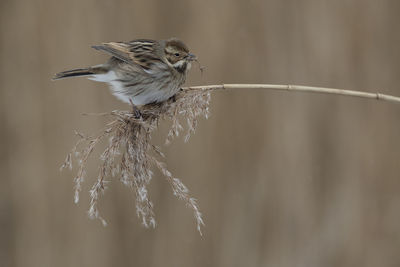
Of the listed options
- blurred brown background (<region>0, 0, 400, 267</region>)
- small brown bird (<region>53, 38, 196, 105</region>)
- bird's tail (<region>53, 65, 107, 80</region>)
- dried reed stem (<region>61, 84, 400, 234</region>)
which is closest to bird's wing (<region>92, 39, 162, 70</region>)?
small brown bird (<region>53, 38, 196, 105</region>)

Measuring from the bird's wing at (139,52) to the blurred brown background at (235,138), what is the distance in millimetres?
730

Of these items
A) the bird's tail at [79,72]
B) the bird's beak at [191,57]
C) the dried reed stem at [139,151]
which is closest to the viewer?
the dried reed stem at [139,151]

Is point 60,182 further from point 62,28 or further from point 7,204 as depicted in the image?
point 62,28

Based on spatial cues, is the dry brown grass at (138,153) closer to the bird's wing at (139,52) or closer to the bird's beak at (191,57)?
the bird's beak at (191,57)

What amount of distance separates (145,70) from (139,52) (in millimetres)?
95

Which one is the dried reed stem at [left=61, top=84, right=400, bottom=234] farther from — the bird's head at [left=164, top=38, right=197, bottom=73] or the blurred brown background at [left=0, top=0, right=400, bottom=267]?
the blurred brown background at [left=0, top=0, right=400, bottom=267]

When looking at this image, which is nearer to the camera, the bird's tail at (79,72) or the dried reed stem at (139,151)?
the dried reed stem at (139,151)

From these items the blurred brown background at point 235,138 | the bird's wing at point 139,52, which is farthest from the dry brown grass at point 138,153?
the blurred brown background at point 235,138

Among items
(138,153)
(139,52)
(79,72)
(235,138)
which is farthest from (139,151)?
(235,138)

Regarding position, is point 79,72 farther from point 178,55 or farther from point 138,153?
point 138,153

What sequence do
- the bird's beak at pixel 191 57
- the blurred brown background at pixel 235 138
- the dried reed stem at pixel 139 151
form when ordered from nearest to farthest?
the dried reed stem at pixel 139 151, the bird's beak at pixel 191 57, the blurred brown background at pixel 235 138

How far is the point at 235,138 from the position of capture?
11.1ft

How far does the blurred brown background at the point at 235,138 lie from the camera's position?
3289 millimetres

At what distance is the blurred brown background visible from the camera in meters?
3.29
